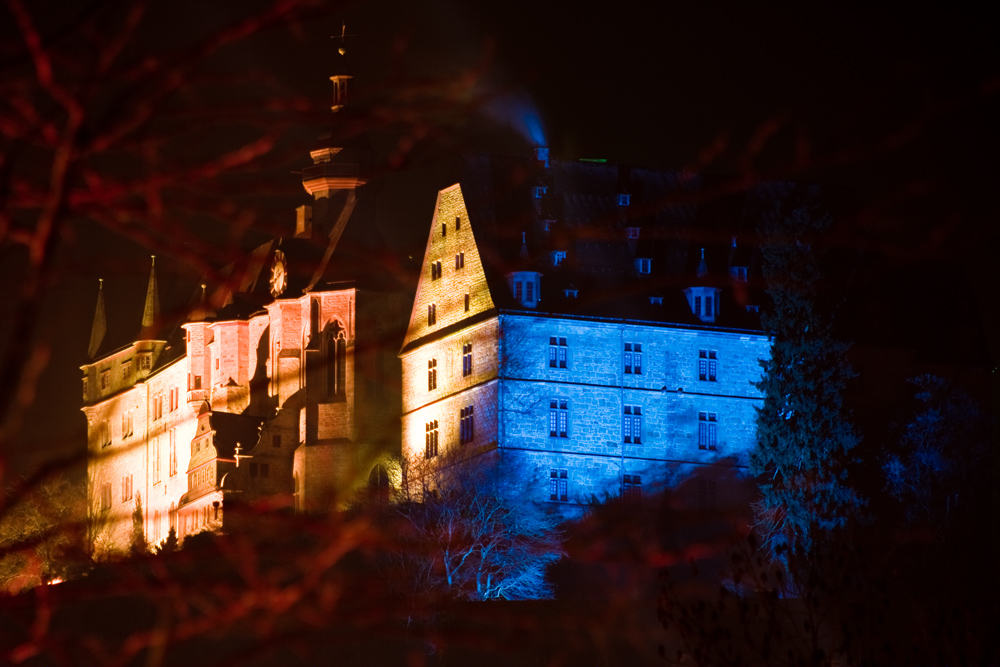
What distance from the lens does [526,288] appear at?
238 ft

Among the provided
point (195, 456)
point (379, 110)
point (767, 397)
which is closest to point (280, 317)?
point (195, 456)

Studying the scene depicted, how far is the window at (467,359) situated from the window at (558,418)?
3.65 m

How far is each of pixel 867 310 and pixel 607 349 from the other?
15101mm

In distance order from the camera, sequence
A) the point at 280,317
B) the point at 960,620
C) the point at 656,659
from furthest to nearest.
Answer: the point at 280,317
the point at 656,659
the point at 960,620

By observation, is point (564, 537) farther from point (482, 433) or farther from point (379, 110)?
point (379, 110)

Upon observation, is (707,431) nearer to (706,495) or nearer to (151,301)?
(706,495)

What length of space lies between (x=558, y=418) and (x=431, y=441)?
231 inches

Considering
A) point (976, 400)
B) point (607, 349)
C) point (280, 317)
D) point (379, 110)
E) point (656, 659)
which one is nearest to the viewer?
point (379, 110)

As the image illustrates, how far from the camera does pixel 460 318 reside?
73062mm

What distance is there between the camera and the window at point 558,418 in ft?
233

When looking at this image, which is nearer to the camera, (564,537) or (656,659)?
(656,659)

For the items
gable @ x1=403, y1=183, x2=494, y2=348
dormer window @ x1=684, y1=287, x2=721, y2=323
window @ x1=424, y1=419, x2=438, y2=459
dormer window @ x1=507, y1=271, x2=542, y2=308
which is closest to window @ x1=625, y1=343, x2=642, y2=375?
dormer window @ x1=684, y1=287, x2=721, y2=323

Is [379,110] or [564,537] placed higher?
[564,537]

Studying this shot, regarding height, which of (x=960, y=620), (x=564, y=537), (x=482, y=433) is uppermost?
(x=482, y=433)
